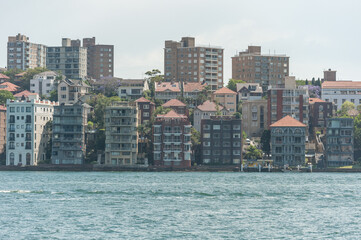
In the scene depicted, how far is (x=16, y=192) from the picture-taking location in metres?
110

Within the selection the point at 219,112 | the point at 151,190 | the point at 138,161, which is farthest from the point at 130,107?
the point at 151,190

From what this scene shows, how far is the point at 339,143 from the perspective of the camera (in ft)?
564

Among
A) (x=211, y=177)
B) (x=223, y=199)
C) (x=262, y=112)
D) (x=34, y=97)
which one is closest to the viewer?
(x=223, y=199)

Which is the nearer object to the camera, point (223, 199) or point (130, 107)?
point (223, 199)

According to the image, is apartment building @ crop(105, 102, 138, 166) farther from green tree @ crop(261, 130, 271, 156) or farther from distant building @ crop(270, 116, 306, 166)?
distant building @ crop(270, 116, 306, 166)

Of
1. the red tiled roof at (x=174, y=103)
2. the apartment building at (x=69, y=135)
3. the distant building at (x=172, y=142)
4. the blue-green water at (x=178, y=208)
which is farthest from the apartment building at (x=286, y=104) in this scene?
the blue-green water at (x=178, y=208)

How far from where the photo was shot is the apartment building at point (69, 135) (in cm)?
17050

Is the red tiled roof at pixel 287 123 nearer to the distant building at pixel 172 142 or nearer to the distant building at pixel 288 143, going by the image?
the distant building at pixel 288 143

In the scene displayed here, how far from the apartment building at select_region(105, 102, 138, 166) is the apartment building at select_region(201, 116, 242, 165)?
1539 centimetres

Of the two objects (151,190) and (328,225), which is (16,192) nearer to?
(151,190)

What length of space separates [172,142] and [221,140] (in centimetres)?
1068

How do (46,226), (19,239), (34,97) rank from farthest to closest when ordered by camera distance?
(34,97), (46,226), (19,239)

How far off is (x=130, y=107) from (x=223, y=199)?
73213 mm

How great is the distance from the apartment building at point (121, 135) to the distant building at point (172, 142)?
5833mm
